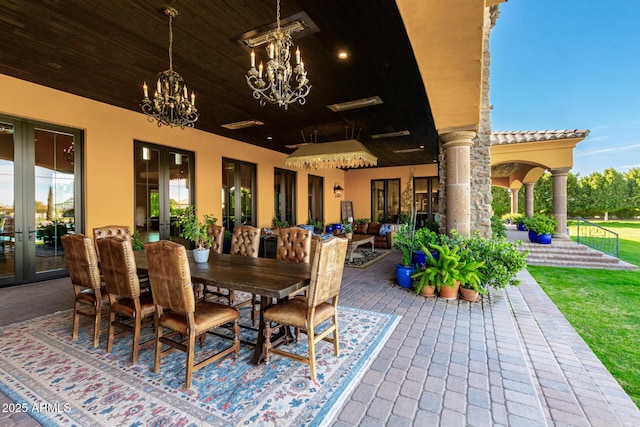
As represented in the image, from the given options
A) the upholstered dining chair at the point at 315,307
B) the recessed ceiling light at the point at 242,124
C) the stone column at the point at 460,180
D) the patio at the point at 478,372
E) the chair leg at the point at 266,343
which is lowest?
the patio at the point at 478,372

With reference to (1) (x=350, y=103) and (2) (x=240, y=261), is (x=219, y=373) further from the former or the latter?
(1) (x=350, y=103)

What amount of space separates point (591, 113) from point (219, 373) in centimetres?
5074

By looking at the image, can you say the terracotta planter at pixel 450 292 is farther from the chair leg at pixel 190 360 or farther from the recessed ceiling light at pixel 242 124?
the recessed ceiling light at pixel 242 124

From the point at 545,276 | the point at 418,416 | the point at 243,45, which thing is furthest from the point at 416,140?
the point at 418,416

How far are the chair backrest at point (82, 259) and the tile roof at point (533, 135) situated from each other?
940 centimetres

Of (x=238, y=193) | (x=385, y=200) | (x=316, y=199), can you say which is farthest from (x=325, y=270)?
(x=385, y=200)

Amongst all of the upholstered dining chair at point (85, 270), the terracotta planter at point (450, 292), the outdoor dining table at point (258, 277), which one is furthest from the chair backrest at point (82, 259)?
the terracotta planter at point (450, 292)

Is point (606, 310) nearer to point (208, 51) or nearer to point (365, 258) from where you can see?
point (365, 258)

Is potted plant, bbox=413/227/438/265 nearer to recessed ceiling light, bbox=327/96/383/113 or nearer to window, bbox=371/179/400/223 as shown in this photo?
recessed ceiling light, bbox=327/96/383/113

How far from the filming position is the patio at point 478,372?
5.84 ft

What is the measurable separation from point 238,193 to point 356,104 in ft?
14.6

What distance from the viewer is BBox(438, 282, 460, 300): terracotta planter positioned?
3990mm

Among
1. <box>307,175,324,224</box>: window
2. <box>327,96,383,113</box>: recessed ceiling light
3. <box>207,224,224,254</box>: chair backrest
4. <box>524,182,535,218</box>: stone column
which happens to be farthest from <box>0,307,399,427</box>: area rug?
<box>524,182,535,218</box>: stone column

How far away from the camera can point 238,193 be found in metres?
8.13
